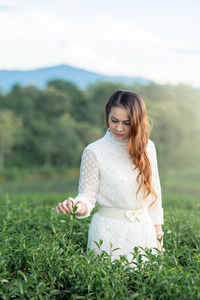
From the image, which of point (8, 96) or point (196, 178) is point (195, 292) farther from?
point (8, 96)

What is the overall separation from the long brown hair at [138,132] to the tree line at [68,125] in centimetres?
2820

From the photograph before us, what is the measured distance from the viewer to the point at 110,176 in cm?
255

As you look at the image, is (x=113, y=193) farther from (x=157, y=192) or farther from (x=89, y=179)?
(x=157, y=192)

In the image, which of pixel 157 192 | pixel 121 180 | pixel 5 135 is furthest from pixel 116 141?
pixel 5 135

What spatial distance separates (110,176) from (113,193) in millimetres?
114

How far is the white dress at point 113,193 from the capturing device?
254cm

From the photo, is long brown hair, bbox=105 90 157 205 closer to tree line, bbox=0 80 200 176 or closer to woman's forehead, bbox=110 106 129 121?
woman's forehead, bbox=110 106 129 121

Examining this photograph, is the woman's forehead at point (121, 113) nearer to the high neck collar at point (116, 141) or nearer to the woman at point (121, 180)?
the woman at point (121, 180)

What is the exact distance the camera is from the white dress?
2.54m

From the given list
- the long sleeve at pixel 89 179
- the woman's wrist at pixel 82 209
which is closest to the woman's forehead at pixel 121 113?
the long sleeve at pixel 89 179

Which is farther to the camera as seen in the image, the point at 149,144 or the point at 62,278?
the point at 149,144

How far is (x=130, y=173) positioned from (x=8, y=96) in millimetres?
45310

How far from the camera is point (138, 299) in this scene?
5.52ft

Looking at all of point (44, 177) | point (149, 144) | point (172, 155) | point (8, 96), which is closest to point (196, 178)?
point (172, 155)
